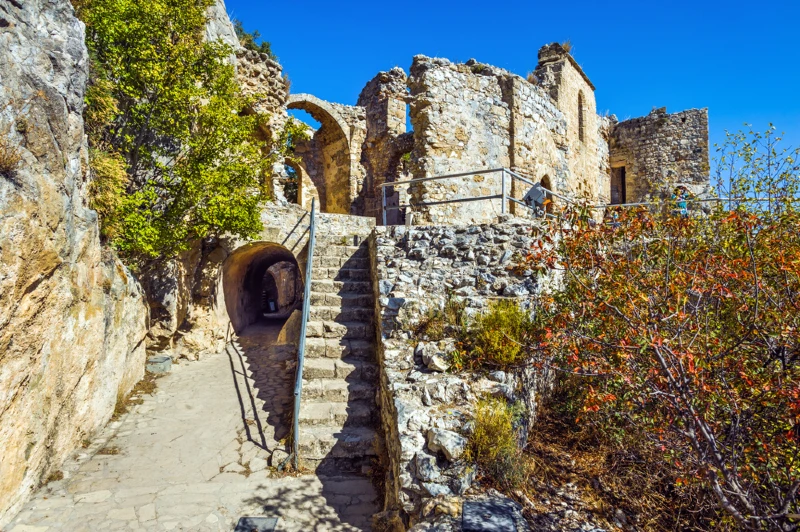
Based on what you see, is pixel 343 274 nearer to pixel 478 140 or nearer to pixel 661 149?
pixel 478 140

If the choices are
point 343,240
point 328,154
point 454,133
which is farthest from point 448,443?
point 328,154

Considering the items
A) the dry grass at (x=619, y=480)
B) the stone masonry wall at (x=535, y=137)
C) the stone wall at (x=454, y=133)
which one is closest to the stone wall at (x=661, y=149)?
the stone masonry wall at (x=535, y=137)

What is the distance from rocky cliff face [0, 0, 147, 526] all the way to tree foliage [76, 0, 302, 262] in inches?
42.1

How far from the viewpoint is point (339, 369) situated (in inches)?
231

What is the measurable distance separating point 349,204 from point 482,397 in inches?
489

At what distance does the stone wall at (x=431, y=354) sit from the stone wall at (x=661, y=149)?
12.2 metres

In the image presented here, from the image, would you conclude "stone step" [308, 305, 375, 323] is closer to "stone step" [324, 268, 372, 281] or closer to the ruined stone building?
"stone step" [324, 268, 372, 281]

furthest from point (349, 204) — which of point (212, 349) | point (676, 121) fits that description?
point (676, 121)

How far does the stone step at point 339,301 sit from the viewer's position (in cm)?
712

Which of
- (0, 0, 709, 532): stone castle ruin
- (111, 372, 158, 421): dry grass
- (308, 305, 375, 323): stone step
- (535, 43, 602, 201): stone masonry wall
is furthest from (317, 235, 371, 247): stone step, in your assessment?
(535, 43, 602, 201): stone masonry wall

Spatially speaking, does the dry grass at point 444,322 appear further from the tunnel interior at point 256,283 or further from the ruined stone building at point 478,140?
the tunnel interior at point 256,283

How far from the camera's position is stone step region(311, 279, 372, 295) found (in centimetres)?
739

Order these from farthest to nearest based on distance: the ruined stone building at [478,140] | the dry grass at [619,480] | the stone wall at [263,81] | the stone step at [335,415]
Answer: the stone wall at [263,81], the ruined stone building at [478,140], the stone step at [335,415], the dry grass at [619,480]

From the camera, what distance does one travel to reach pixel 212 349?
945 cm
